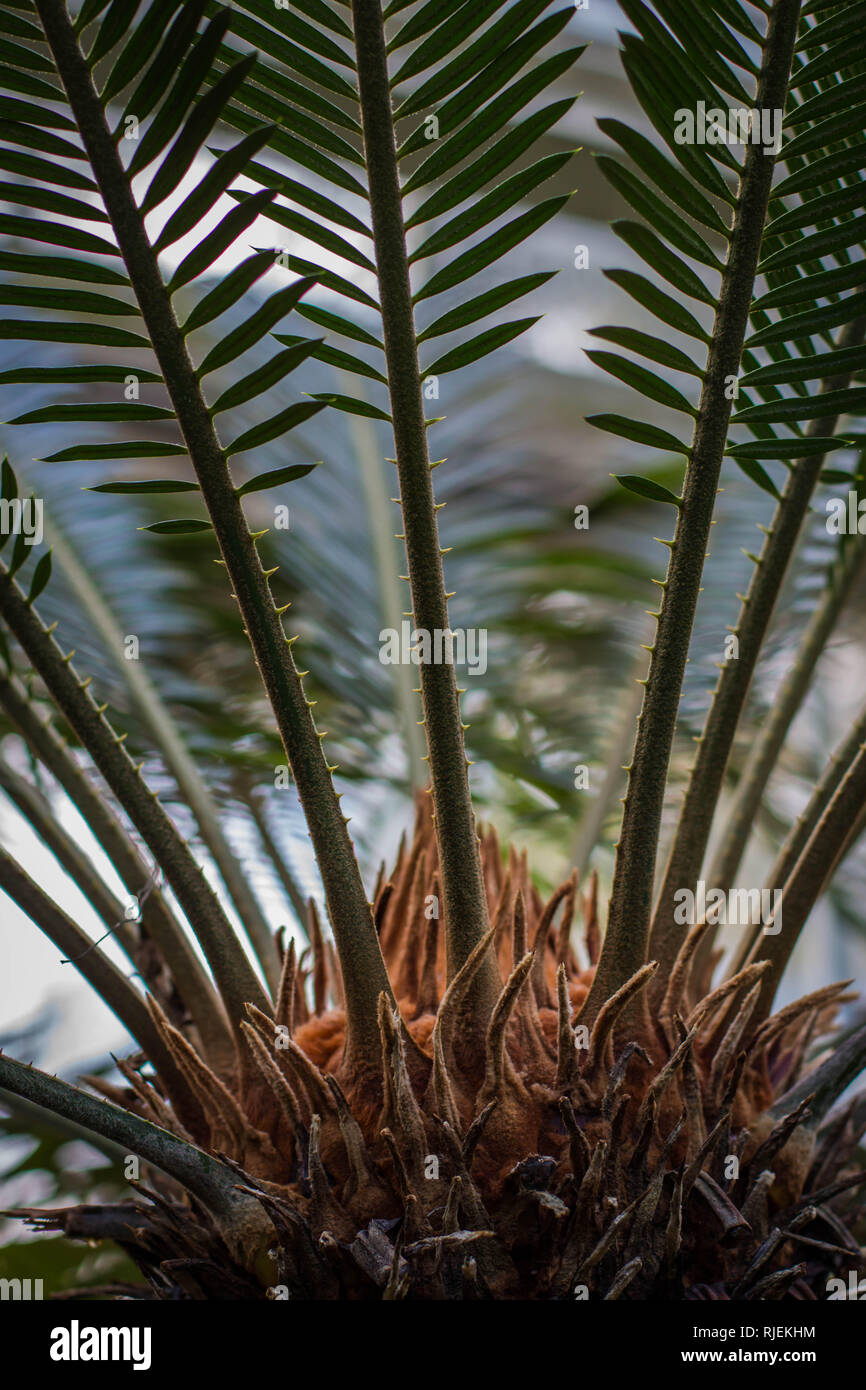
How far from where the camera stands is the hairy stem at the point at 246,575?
652 mm

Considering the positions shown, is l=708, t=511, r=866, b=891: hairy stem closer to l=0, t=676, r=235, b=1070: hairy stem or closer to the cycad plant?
the cycad plant

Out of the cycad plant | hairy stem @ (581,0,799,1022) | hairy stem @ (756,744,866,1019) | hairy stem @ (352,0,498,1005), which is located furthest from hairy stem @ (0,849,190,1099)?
hairy stem @ (756,744,866,1019)

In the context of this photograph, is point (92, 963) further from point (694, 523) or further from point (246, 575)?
point (694, 523)

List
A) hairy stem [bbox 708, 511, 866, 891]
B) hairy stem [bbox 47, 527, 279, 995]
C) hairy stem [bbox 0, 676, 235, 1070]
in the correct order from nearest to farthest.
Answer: hairy stem [bbox 0, 676, 235, 1070]
hairy stem [bbox 708, 511, 866, 891]
hairy stem [bbox 47, 527, 279, 995]

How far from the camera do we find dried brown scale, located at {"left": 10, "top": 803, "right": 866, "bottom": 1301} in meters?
0.73

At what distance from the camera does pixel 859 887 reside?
6.67ft

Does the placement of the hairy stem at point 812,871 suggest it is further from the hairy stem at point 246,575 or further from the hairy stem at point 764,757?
the hairy stem at point 246,575

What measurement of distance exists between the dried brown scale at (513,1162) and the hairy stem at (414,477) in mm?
67

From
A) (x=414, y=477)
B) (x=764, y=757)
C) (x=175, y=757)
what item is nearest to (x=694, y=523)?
(x=414, y=477)

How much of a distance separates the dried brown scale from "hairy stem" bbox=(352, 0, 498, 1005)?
7 cm

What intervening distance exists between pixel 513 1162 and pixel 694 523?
0.49 m

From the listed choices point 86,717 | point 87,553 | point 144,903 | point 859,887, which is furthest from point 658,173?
point 859,887

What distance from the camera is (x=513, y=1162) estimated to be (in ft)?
2.48
